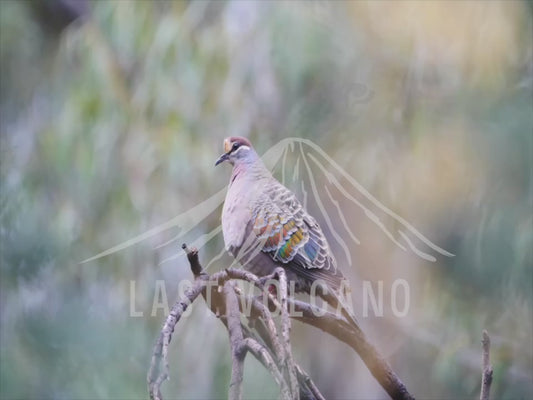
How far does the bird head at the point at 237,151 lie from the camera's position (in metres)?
1.31

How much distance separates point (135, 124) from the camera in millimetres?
1461

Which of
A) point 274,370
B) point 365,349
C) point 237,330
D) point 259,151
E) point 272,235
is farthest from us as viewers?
point 259,151

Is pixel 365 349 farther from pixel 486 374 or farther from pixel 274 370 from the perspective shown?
pixel 274 370

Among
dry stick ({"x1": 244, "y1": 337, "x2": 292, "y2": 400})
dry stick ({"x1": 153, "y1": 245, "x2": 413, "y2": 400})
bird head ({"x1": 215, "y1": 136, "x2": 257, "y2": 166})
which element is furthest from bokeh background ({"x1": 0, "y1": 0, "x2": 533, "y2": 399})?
dry stick ({"x1": 244, "y1": 337, "x2": 292, "y2": 400})

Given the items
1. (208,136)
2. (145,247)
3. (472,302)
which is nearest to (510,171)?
(472,302)

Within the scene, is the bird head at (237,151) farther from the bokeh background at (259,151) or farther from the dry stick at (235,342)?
the dry stick at (235,342)

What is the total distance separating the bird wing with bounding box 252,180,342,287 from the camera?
4.07 feet

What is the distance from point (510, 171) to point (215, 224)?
598 millimetres

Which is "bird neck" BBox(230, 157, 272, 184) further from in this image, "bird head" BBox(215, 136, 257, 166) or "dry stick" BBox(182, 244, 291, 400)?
"dry stick" BBox(182, 244, 291, 400)

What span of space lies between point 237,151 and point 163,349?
68 centimetres

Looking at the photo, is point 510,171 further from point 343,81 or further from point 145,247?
point 145,247

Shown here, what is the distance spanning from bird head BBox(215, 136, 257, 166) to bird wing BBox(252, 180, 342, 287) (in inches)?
2.8

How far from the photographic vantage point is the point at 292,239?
125 centimetres

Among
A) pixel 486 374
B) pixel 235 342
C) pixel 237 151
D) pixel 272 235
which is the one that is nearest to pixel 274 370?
pixel 235 342
